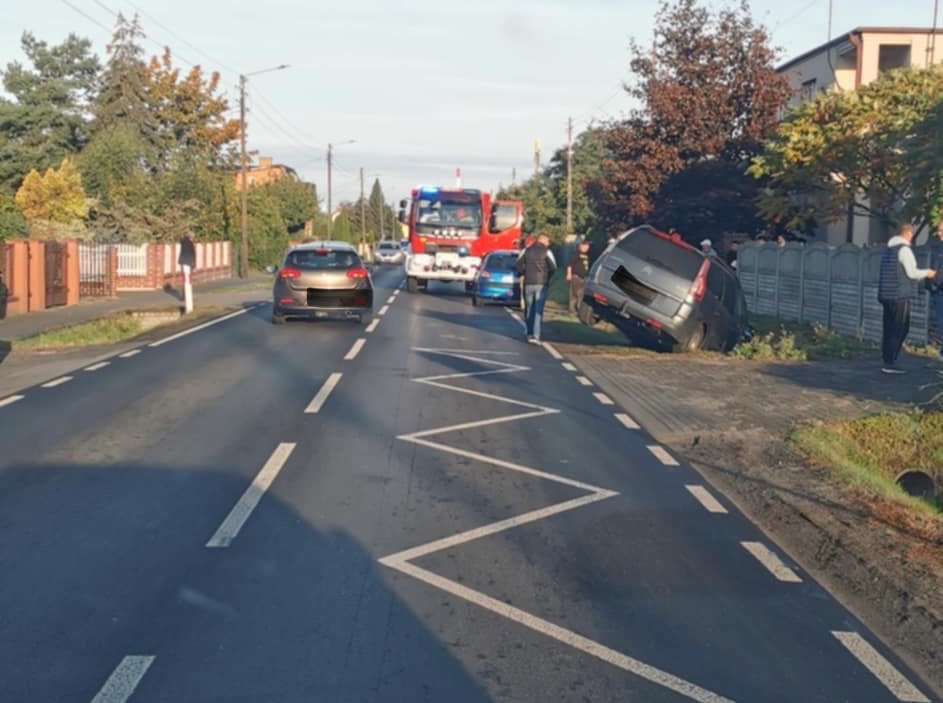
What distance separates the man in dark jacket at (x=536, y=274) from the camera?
2105 centimetres

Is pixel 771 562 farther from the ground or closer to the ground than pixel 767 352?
closer to the ground

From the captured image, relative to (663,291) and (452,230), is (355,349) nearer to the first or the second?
(663,291)

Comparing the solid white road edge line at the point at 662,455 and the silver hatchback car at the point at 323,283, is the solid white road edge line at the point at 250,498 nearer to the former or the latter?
the solid white road edge line at the point at 662,455

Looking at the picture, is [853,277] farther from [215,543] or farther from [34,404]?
[215,543]

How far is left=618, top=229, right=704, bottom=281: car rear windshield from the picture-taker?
1850cm

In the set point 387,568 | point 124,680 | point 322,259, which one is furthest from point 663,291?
point 124,680

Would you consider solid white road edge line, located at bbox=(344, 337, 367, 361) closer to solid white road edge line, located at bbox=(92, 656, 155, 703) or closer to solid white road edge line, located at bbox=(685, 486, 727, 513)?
solid white road edge line, located at bbox=(685, 486, 727, 513)

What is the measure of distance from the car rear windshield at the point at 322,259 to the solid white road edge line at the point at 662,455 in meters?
13.0

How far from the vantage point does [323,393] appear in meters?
14.4

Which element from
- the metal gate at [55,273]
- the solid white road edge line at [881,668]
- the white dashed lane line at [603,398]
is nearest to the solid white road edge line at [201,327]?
the metal gate at [55,273]

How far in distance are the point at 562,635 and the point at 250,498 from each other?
345 centimetres

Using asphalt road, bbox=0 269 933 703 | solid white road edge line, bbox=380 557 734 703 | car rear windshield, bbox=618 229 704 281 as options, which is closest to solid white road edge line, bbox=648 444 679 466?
asphalt road, bbox=0 269 933 703

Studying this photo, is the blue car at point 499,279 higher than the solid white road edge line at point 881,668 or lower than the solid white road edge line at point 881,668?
higher

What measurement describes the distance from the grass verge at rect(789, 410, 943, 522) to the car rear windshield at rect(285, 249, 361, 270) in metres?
12.8
